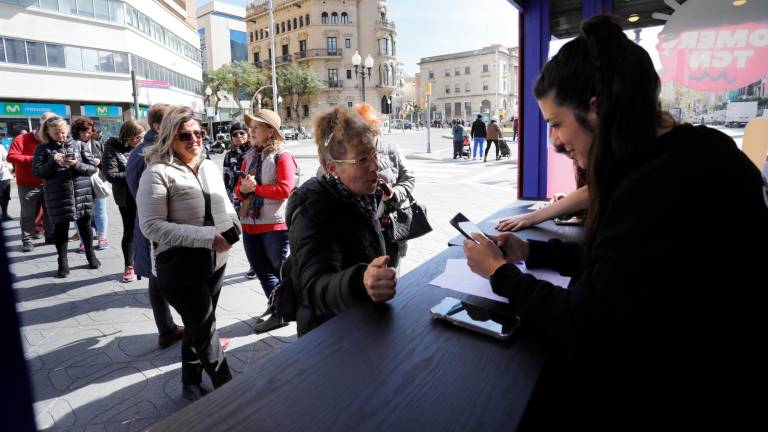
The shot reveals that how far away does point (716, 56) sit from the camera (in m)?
3.63

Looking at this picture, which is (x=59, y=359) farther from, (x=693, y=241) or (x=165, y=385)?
(x=693, y=241)

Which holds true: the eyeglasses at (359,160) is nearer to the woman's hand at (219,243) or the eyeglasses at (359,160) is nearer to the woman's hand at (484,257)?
the woman's hand at (484,257)

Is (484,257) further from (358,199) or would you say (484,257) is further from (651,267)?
(358,199)

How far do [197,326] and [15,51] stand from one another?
1169 inches

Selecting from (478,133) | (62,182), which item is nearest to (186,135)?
(62,182)

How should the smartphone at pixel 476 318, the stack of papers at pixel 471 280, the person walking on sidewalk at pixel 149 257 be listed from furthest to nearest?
1. the person walking on sidewalk at pixel 149 257
2. the stack of papers at pixel 471 280
3. the smartphone at pixel 476 318

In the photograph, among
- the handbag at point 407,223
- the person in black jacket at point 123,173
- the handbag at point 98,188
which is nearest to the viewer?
the handbag at point 407,223

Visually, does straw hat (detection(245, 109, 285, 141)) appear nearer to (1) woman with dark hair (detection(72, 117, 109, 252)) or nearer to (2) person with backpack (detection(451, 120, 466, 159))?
(1) woman with dark hair (detection(72, 117, 109, 252))

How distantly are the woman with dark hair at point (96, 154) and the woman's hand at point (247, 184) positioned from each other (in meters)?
2.94

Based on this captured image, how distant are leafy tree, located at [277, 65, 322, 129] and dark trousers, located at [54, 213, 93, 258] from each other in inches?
1859

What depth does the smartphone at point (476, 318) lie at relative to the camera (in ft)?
3.91

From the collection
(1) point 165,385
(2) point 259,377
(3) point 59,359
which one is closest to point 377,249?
(2) point 259,377

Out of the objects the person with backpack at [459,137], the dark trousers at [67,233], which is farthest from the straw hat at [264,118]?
the person with backpack at [459,137]

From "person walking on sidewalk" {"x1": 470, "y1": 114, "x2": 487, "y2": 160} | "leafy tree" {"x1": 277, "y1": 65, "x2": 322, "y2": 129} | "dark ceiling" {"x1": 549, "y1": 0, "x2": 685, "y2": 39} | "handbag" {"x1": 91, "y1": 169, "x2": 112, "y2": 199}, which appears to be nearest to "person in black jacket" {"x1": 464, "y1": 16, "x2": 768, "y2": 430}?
"dark ceiling" {"x1": 549, "y1": 0, "x2": 685, "y2": 39}
